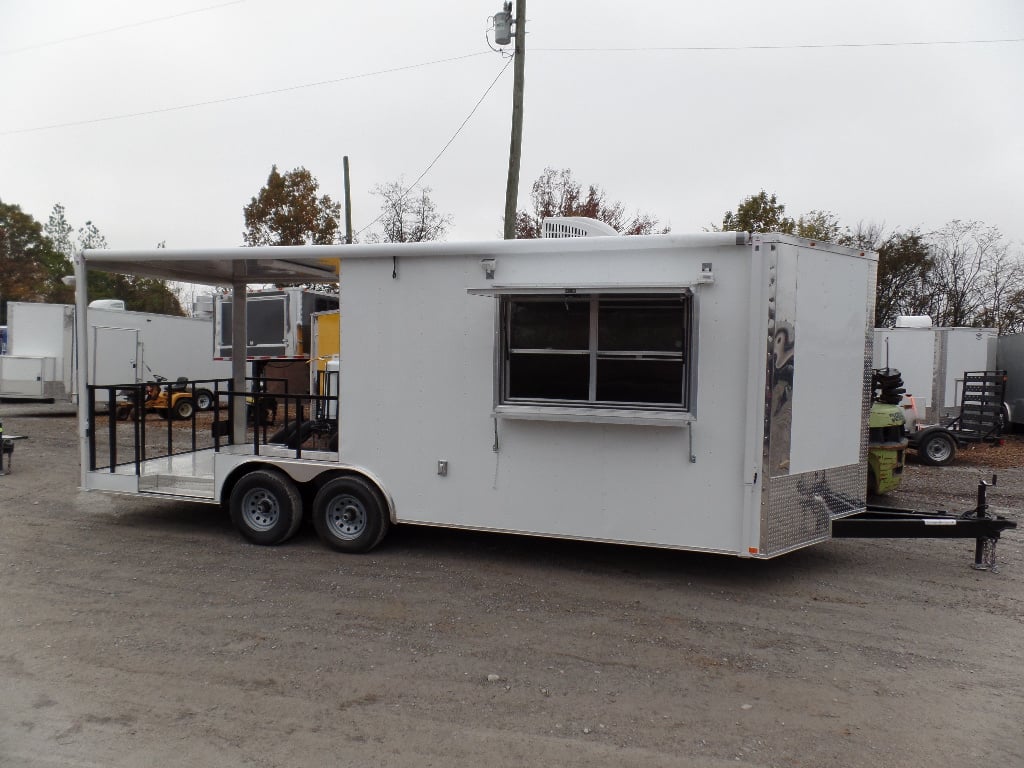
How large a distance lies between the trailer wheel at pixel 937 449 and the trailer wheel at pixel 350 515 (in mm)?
9584

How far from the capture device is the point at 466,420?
621 cm

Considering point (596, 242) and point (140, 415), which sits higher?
point (596, 242)

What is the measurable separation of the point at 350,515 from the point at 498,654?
8.23 feet

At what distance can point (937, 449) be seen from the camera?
1231 centimetres

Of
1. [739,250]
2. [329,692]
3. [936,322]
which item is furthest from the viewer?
[936,322]

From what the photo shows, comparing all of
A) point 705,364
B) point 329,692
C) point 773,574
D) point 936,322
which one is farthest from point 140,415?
point 936,322

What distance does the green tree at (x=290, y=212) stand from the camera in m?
24.9

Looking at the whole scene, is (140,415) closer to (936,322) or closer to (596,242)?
(596,242)

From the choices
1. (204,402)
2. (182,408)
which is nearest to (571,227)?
(182,408)

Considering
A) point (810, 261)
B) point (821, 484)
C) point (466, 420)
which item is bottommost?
point (821, 484)

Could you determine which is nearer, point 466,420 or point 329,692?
point 329,692

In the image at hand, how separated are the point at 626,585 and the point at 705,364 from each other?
5.90 ft

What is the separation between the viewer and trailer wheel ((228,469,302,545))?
6.79m

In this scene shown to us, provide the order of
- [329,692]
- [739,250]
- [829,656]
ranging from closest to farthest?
[329,692], [829,656], [739,250]
